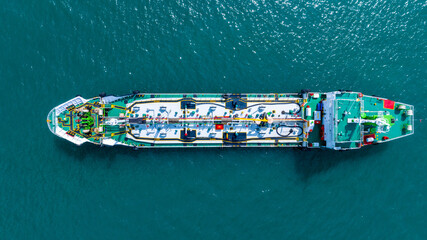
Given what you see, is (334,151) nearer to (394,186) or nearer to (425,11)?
(394,186)

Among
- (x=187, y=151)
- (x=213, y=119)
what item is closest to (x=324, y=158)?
(x=213, y=119)

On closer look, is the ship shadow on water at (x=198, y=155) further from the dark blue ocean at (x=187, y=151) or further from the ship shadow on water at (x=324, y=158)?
the dark blue ocean at (x=187, y=151)

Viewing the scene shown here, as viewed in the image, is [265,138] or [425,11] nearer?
[265,138]

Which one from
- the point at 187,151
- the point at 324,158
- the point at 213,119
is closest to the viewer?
the point at 213,119

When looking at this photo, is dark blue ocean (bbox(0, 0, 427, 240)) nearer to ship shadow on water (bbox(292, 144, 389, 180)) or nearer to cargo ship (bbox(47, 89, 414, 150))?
ship shadow on water (bbox(292, 144, 389, 180))

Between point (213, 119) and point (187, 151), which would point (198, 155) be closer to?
point (187, 151)

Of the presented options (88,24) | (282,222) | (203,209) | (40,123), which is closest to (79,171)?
A: (40,123)
